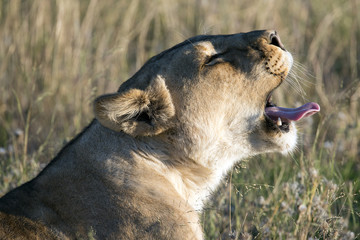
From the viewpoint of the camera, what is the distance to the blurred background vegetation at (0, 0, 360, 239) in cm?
414

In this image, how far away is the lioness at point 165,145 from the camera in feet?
9.58

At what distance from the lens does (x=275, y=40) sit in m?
3.40

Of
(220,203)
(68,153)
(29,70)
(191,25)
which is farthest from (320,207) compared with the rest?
(191,25)

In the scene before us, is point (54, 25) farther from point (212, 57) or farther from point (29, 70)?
point (212, 57)

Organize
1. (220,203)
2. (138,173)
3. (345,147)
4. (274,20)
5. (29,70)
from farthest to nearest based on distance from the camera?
(274,20) → (29,70) → (345,147) → (220,203) → (138,173)

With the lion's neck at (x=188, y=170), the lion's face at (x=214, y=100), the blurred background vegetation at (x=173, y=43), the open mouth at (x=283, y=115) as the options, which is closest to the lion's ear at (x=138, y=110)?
the lion's face at (x=214, y=100)

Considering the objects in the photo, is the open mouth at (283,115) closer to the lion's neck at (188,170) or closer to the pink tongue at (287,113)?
the pink tongue at (287,113)

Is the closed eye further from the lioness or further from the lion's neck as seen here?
the lion's neck

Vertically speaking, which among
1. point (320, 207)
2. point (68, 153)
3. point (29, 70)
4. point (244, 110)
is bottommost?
point (29, 70)

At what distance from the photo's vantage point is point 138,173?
3.06 meters

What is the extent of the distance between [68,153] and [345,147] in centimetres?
316

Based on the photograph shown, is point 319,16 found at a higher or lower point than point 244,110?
lower

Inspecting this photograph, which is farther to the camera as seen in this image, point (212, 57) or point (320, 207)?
point (320, 207)

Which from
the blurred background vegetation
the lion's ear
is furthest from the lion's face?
the blurred background vegetation
